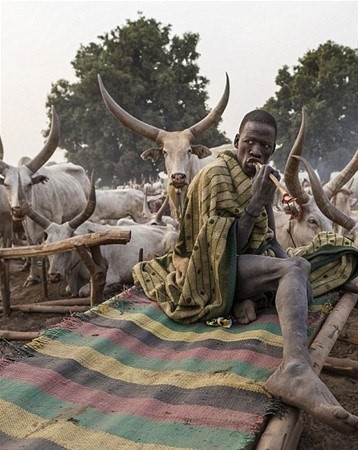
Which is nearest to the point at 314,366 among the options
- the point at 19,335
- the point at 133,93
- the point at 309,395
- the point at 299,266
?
the point at 309,395

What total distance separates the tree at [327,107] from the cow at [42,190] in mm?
16847

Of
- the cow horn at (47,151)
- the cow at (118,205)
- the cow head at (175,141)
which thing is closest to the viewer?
the cow head at (175,141)

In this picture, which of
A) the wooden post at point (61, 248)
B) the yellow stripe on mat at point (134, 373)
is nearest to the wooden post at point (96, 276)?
the wooden post at point (61, 248)

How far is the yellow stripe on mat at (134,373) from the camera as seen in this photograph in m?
1.77

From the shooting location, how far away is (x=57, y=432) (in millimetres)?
1471

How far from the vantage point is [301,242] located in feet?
15.4

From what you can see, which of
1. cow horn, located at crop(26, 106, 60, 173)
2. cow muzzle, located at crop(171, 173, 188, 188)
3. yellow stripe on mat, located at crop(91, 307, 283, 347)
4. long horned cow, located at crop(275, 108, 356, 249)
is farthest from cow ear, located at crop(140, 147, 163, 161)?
yellow stripe on mat, located at crop(91, 307, 283, 347)

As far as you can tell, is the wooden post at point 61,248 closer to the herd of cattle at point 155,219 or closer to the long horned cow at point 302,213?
the herd of cattle at point 155,219

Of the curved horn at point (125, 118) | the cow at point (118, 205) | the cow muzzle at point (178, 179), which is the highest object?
the curved horn at point (125, 118)

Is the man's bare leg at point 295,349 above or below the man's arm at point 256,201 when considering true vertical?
below

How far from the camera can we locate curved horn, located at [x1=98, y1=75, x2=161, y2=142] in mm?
5156

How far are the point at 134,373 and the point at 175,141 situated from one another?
12.3 feet

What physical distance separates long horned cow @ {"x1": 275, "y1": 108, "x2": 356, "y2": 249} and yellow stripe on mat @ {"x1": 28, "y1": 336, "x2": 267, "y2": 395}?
2.68 meters

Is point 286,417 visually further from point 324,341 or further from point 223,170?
point 223,170
